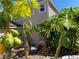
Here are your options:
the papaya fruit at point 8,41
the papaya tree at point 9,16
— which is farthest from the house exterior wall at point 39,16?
the papaya fruit at point 8,41

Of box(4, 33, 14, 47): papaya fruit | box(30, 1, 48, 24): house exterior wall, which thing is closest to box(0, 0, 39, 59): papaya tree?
box(4, 33, 14, 47): papaya fruit

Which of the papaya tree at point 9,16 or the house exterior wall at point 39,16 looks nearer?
the papaya tree at point 9,16

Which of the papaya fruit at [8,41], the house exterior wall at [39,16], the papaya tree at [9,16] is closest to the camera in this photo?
the papaya fruit at [8,41]

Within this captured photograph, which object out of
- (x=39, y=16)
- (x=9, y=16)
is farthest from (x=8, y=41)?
(x=39, y=16)

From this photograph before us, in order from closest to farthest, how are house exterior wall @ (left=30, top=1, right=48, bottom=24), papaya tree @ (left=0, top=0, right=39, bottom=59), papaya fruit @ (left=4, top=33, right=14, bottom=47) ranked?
papaya fruit @ (left=4, top=33, right=14, bottom=47) < papaya tree @ (left=0, top=0, right=39, bottom=59) < house exterior wall @ (left=30, top=1, right=48, bottom=24)

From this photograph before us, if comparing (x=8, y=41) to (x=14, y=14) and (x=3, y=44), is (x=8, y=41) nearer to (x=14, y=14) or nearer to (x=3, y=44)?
(x=3, y=44)

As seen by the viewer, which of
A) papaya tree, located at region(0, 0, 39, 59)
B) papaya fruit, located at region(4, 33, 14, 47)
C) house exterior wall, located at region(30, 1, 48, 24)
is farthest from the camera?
house exterior wall, located at region(30, 1, 48, 24)

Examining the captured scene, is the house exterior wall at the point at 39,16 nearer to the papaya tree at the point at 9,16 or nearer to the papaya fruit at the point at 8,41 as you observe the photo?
the papaya tree at the point at 9,16

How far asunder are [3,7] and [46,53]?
1573 cm

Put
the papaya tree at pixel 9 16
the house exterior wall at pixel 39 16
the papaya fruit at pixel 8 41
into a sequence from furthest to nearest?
the house exterior wall at pixel 39 16 → the papaya tree at pixel 9 16 → the papaya fruit at pixel 8 41

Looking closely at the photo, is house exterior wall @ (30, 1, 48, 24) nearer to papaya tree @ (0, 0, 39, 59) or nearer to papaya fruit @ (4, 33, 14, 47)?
papaya tree @ (0, 0, 39, 59)

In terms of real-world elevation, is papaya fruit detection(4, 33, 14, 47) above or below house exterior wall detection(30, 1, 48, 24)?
below

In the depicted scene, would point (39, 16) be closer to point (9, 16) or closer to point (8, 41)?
point (9, 16)

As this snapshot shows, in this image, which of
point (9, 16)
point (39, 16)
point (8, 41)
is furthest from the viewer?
point (39, 16)
